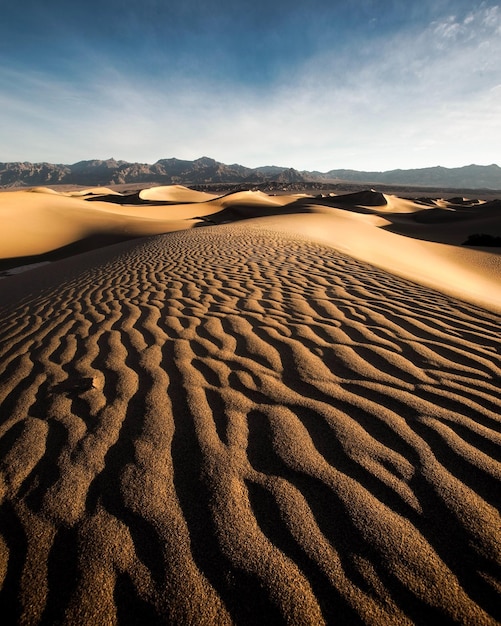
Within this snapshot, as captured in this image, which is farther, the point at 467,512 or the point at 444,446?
the point at 444,446

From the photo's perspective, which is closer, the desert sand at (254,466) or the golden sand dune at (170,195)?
the desert sand at (254,466)

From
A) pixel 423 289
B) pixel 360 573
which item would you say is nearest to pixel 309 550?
pixel 360 573

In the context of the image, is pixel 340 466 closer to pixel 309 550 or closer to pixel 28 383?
pixel 309 550

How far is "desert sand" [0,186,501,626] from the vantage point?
1.23 m

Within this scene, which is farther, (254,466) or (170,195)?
(170,195)

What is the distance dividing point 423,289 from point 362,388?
339 cm

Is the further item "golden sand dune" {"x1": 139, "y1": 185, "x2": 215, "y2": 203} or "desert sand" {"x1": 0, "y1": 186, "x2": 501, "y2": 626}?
"golden sand dune" {"x1": 139, "y1": 185, "x2": 215, "y2": 203}

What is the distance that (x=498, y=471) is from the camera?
5.46 feet

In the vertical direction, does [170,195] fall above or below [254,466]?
below

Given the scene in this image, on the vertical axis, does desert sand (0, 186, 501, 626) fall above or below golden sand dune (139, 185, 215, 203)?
above

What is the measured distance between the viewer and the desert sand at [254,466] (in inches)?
48.4

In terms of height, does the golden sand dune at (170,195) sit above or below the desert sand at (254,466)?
below

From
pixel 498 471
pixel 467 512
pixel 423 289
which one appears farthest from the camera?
pixel 423 289

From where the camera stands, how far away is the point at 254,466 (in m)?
1.75
